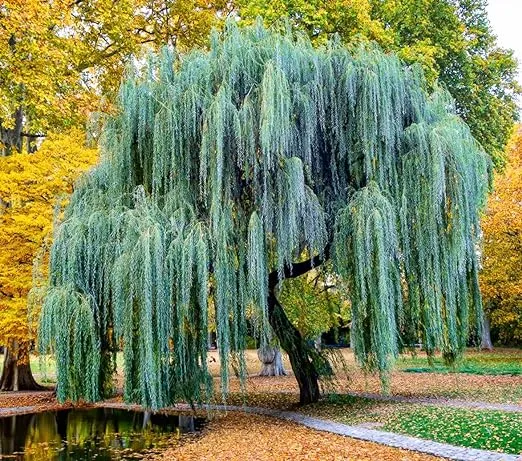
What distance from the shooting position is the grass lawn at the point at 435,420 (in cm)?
744

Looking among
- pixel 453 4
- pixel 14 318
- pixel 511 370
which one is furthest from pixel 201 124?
pixel 453 4

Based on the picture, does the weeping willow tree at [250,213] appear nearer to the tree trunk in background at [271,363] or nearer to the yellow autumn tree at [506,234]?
the yellow autumn tree at [506,234]

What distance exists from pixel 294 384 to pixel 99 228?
9546 mm

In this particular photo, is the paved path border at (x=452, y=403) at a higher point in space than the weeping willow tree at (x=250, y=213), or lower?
lower

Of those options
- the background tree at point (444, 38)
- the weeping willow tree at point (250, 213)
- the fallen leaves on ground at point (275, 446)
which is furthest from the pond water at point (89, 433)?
the background tree at point (444, 38)

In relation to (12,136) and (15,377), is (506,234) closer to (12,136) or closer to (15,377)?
(12,136)

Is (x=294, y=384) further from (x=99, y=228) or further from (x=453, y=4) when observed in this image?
(x=453, y=4)

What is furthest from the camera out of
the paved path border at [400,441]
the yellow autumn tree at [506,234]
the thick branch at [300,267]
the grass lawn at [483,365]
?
the yellow autumn tree at [506,234]

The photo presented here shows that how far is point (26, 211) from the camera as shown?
1384cm

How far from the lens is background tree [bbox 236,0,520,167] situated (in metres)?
16.1

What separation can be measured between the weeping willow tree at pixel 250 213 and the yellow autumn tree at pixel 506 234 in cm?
858

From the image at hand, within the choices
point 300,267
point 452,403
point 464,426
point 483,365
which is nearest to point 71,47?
point 300,267

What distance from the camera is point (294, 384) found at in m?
16.6

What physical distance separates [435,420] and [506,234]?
11489 mm
